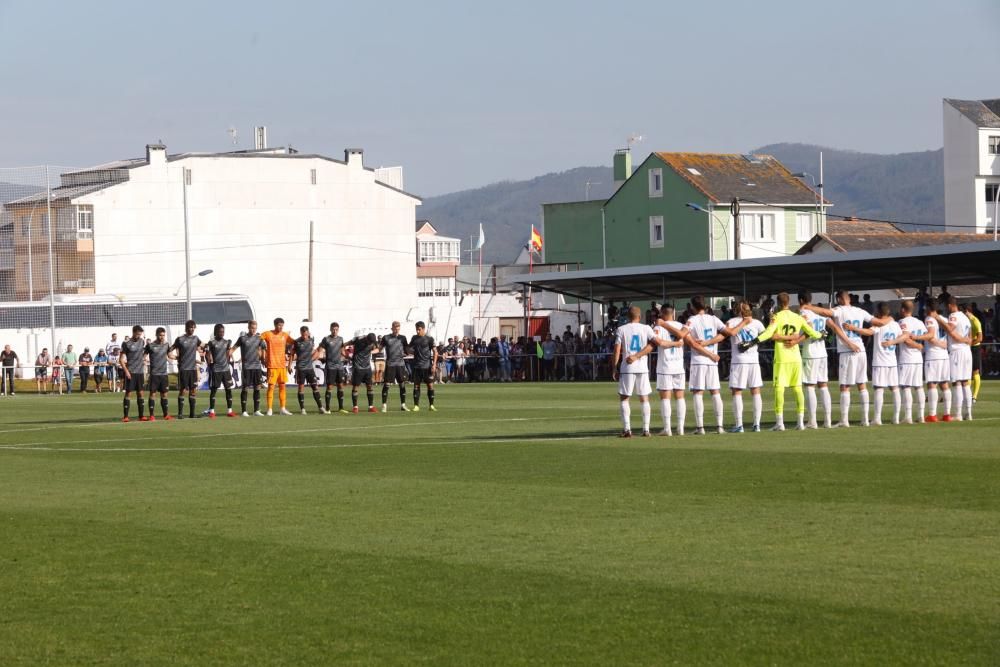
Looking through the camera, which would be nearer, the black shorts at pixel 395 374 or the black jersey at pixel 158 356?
the black jersey at pixel 158 356

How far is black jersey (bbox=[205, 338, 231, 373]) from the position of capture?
3097 cm

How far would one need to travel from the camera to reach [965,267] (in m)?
42.9

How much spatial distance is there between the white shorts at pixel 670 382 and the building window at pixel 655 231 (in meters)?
69.2

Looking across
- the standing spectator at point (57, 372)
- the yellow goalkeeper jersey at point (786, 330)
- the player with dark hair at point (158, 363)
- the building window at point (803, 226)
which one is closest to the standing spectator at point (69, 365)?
the standing spectator at point (57, 372)

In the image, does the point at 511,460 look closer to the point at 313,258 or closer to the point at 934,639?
the point at 934,639

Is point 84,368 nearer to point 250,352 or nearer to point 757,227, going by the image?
point 250,352

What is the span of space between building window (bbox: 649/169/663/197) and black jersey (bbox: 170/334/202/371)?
61352 mm

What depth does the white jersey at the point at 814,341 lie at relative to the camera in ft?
72.0

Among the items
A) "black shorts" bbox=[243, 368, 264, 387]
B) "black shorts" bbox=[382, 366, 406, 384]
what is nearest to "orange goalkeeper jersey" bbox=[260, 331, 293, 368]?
"black shorts" bbox=[243, 368, 264, 387]

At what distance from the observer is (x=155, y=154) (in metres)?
82.5

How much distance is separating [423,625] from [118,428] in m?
20.7

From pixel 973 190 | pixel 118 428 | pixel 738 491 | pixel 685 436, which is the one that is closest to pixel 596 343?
pixel 118 428

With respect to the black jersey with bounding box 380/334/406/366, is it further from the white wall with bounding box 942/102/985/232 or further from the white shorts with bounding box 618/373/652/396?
the white wall with bounding box 942/102/985/232

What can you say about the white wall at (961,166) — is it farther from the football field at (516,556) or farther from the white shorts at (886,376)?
the football field at (516,556)
